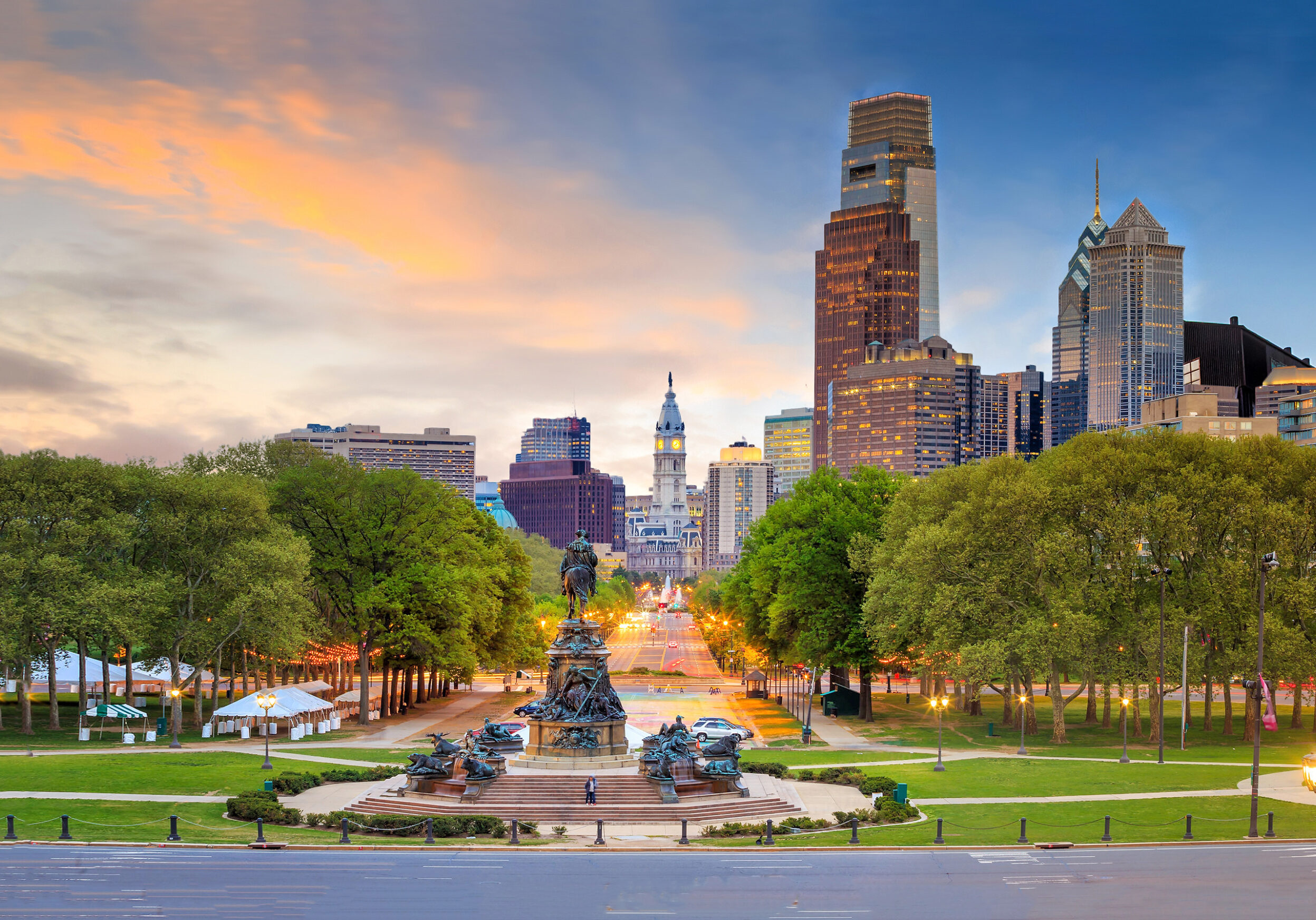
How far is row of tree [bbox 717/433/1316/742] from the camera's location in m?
56.9

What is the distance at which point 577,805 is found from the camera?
40.2 metres

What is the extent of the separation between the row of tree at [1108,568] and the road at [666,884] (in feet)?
76.9

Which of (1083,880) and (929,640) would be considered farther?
(929,640)

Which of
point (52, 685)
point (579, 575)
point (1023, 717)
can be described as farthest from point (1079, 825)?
point (52, 685)

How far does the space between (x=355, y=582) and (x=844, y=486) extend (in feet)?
115

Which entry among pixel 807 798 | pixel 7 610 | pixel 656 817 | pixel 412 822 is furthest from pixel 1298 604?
pixel 7 610

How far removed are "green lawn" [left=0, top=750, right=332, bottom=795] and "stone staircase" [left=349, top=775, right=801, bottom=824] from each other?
7.90m

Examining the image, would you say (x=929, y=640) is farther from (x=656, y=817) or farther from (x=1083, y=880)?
(x=1083, y=880)

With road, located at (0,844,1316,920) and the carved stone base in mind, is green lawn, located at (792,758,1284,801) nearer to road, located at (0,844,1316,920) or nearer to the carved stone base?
road, located at (0,844,1316,920)

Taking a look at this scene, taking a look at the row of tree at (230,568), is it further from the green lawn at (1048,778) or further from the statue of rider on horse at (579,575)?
the green lawn at (1048,778)

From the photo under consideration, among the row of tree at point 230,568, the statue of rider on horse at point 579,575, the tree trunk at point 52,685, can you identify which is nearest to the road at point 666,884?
the statue of rider on horse at point 579,575

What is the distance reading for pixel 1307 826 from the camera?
37.2 m

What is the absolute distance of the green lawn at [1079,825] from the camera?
118ft

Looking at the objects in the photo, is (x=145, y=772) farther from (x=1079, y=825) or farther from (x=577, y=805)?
(x=1079, y=825)
